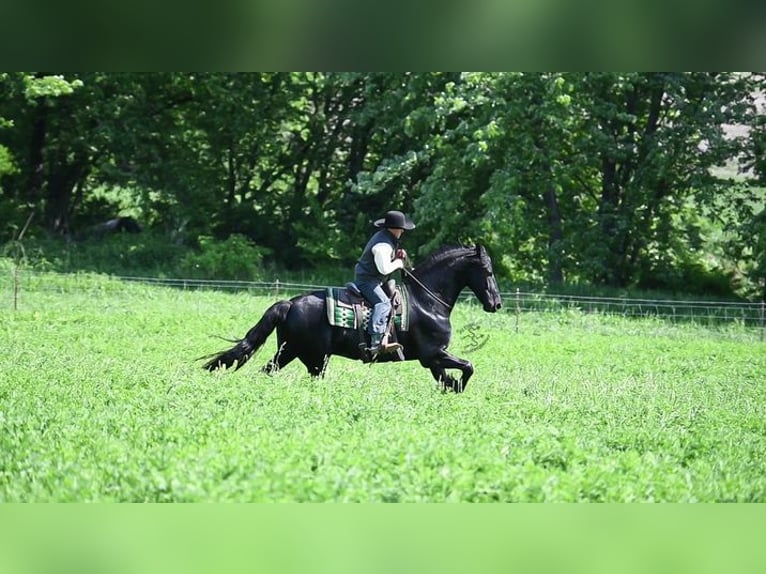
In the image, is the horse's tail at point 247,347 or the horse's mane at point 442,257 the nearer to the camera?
the horse's tail at point 247,347

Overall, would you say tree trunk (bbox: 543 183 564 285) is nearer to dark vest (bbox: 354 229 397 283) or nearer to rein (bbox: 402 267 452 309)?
rein (bbox: 402 267 452 309)

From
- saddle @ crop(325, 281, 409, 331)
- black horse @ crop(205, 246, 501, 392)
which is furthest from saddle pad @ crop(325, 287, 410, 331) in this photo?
black horse @ crop(205, 246, 501, 392)

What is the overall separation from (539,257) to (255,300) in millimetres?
8174

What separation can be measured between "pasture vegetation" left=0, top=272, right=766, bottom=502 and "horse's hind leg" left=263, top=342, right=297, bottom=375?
24 cm

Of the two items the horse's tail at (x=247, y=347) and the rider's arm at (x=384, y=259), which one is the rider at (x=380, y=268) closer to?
the rider's arm at (x=384, y=259)

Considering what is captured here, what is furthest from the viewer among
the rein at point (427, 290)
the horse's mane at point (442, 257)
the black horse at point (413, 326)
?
the horse's mane at point (442, 257)

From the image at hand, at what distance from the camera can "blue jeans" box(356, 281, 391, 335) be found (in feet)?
29.9

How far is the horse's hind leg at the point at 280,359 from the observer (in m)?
9.44

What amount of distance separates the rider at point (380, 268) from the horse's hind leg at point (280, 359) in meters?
0.92

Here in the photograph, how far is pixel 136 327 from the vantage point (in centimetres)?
1453

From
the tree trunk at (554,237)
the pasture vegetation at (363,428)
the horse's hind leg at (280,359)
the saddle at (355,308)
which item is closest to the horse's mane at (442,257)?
the saddle at (355,308)

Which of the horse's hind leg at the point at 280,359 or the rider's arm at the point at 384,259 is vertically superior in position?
the rider's arm at the point at 384,259
